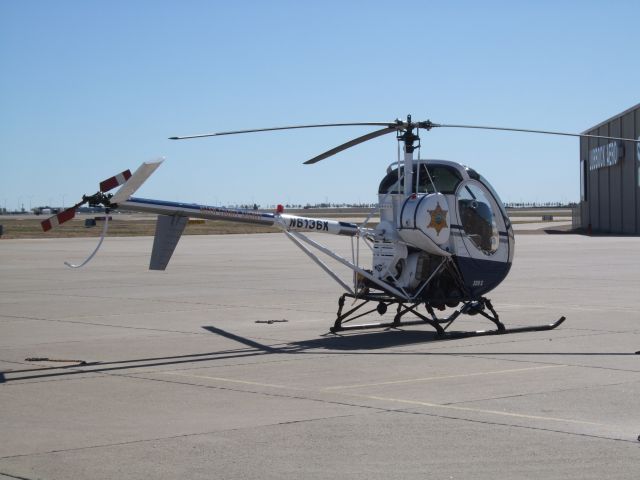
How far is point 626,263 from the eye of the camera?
32219 millimetres

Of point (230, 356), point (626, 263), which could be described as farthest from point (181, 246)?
point (230, 356)

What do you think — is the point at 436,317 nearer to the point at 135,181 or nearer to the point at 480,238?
the point at 480,238

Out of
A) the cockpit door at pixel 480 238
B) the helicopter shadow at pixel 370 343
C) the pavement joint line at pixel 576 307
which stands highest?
the cockpit door at pixel 480 238

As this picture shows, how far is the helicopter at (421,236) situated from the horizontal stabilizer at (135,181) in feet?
4.92

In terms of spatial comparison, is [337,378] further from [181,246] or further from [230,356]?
[181,246]

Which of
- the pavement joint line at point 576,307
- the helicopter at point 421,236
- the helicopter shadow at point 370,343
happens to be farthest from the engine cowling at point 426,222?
the pavement joint line at point 576,307

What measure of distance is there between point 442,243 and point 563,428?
259 inches

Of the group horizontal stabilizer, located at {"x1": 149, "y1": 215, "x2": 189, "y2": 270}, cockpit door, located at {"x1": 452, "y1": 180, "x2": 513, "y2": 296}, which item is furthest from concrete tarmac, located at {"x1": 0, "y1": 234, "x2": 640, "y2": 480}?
horizontal stabilizer, located at {"x1": 149, "y1": 215, "x2": 189, "y2": 270}

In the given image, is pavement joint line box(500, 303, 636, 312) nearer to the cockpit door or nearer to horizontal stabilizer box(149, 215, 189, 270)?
the cockpit door

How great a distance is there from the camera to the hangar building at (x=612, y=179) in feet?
205

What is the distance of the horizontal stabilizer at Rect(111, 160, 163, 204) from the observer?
1205 cm

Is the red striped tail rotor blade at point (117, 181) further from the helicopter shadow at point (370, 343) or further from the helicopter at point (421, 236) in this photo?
the helicopter shadow at point (370, 343)

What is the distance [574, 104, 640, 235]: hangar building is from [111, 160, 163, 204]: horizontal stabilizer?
49.8 metres

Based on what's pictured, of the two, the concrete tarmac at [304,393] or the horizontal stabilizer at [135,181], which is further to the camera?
the horizontal stabilizer at [135,181]
